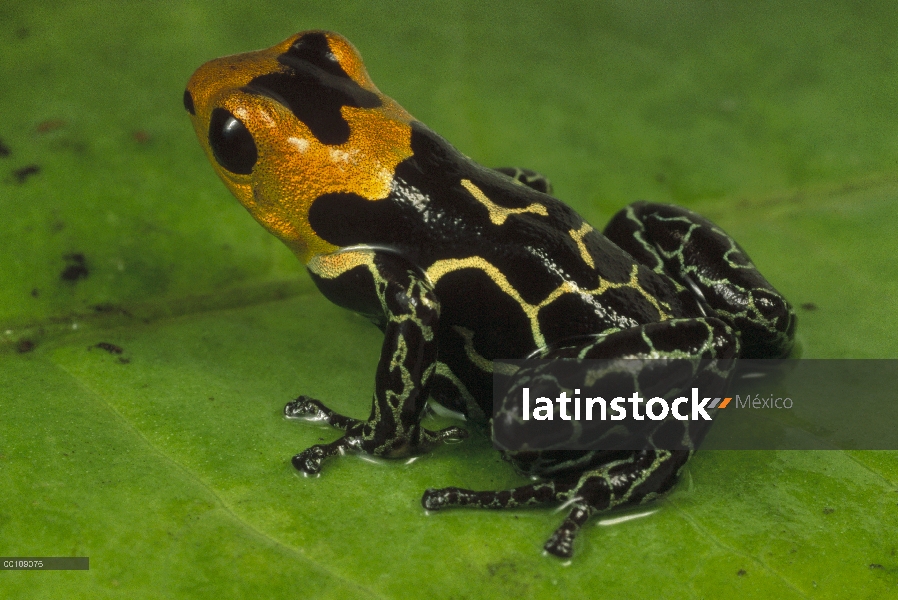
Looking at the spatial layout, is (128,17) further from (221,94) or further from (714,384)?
(714,384)

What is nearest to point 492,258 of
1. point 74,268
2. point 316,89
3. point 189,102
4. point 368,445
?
point 368,445

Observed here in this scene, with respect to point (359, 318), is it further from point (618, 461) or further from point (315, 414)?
point (618, 461)

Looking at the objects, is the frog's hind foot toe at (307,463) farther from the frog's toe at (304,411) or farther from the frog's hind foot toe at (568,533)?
the frog's hind foot toe at (568,533)

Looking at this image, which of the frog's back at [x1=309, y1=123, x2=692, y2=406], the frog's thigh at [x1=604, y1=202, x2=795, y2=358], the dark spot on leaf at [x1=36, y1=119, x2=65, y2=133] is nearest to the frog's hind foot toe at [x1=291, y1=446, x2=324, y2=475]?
the frog's back at [x1=309, y1=123, x2=692, y2=406]

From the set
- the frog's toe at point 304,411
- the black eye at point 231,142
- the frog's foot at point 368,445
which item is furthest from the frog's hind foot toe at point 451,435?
the black eye at point 231,142

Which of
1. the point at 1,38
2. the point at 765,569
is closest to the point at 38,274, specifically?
the point at 1,38

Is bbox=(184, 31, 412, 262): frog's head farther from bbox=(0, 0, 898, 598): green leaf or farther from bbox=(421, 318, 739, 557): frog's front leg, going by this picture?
bbox=(421, 318, 739, 557): frog's front leg
